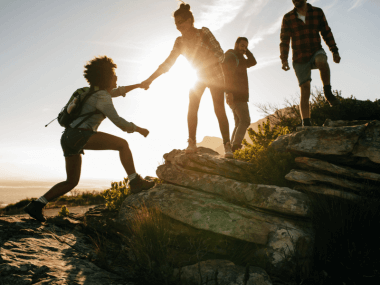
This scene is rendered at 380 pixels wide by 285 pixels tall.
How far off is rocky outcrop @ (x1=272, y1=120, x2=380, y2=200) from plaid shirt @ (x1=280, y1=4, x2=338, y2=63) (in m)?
1.79

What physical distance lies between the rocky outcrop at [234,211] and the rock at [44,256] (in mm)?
817

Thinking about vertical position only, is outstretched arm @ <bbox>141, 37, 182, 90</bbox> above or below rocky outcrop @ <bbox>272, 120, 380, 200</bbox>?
above

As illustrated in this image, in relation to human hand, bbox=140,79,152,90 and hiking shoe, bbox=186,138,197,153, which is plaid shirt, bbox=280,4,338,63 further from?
human hand, bbox=140,79,152,90

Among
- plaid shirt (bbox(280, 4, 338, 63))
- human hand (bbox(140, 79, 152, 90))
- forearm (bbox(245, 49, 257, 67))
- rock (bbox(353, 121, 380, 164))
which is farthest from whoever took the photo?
forearm (bbox(245, 49, 257, 67))

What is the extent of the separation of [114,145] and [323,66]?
4171mm

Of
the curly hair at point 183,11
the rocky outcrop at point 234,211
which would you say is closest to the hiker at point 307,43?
the rocky outcrop at point 234,211

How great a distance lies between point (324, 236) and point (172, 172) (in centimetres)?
280

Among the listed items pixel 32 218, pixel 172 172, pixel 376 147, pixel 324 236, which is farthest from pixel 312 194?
pixel 32 218

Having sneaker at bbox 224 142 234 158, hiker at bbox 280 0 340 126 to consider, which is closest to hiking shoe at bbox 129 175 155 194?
sneaker at bbox 224 142 234 158

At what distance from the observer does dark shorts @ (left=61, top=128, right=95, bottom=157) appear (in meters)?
3.40

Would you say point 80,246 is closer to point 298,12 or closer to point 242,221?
point 242,221

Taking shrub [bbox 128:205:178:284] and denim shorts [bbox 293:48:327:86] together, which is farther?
denim shorts [bbox 293:48:327:86]

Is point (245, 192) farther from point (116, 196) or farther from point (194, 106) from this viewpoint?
point (116, 196)

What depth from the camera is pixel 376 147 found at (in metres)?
3.25
